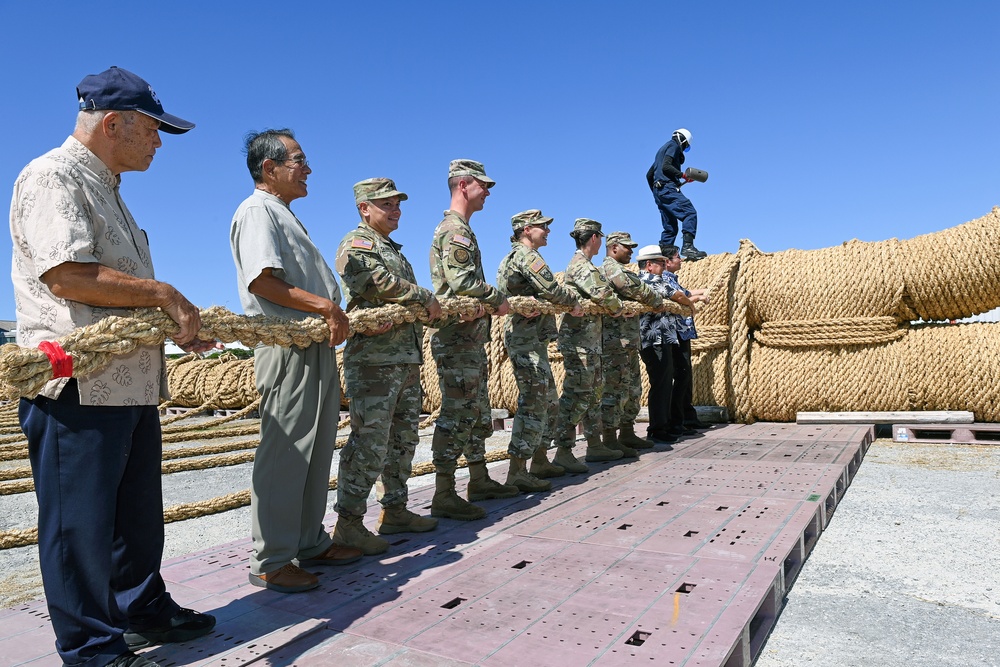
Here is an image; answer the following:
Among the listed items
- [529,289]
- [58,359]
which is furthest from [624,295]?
[58,359]

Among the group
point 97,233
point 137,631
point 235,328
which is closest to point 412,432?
point 235,328

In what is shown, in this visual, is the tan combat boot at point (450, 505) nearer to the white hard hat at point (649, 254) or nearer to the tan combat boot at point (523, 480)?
the tan combat boot at point (523, 480)

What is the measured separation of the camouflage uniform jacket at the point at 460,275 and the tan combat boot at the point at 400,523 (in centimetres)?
89

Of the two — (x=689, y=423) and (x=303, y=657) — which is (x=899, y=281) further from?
(x=303, y=657)

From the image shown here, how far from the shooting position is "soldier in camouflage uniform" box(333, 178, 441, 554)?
116 inches

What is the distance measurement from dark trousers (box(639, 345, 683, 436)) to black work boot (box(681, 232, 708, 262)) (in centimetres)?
179

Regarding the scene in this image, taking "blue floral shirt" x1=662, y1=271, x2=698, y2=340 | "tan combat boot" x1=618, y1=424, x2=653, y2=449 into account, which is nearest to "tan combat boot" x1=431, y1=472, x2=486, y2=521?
"tan combat boot" x1=618, y1=424, x2=653, y2=449

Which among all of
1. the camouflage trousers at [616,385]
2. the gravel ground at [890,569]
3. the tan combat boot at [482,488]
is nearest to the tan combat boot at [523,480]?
the tan combat boot at [482,488]

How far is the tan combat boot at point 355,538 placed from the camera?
2.91 meters

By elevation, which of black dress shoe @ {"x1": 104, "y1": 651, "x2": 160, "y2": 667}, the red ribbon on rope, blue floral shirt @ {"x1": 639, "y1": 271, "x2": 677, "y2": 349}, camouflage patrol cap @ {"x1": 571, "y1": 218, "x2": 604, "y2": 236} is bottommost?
black dress shoe @ {"x1": 104, "y1": 651, "x2": 160, "y2": 667}

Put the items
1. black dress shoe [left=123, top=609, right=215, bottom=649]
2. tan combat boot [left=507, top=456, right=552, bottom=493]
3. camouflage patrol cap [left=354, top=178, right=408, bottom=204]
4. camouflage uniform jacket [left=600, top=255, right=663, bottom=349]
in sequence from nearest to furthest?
black dress shoe [left=123, top=609, right=215, bottom=649]
camouflage patrol cap [left=354, top=178, right=408, bottom=204]
tan combat boot [left=507, top=456, right=552, bottom=493]
camouflage uniform jacket [left=600, top=255, right=663, bottom=349]

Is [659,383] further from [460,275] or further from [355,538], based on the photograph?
[355,538]

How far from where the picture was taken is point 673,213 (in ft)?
25.9

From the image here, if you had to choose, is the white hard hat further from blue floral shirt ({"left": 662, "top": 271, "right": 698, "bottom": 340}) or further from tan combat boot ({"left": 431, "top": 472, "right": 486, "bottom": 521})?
tan combat boot ({"left": 431, "top": 472, "right": 486, "bottom": 521})
